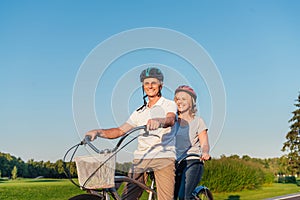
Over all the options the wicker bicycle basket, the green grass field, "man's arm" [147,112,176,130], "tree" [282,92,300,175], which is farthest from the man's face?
"tree" [282,92,300,175]

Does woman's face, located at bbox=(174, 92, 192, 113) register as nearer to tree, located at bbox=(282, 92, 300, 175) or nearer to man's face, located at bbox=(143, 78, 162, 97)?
man's face, located at bbox=(143, 78, 162, 97)

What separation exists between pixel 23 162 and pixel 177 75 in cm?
794

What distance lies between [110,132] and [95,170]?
60 cm

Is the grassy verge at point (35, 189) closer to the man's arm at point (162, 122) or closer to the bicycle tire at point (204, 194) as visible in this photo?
the bicycle tire at point (204, 194)

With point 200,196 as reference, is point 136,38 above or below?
above

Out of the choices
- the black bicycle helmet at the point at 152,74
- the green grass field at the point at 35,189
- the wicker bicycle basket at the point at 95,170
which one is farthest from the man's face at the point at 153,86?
the green grass field at the point at 35,189

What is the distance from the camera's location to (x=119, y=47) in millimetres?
3779

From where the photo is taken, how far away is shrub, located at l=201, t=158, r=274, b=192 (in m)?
17.3

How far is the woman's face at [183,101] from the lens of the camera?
16.8 ft

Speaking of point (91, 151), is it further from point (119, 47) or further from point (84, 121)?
point (119, 47)

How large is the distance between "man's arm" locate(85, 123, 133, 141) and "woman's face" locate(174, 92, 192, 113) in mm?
961

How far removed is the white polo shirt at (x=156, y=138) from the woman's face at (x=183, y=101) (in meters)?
0.85

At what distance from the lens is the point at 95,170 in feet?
11.9

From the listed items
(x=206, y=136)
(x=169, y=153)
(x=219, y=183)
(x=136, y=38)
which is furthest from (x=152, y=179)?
(x=219, y=183)
